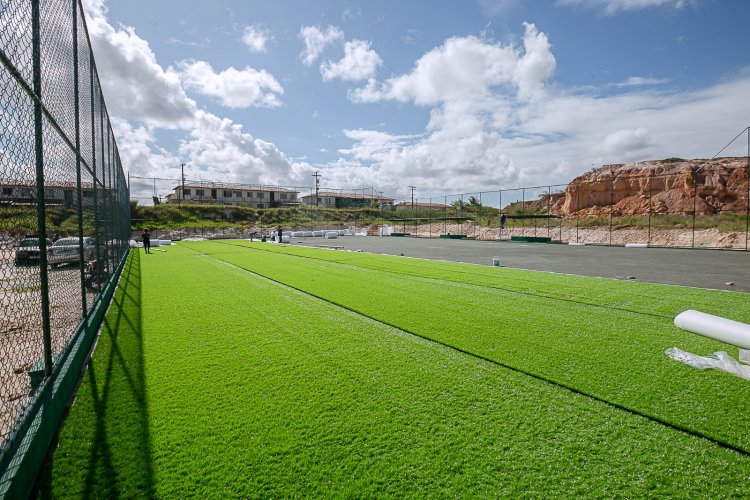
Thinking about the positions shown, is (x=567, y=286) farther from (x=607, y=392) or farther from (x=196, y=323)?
(x=196, y=323)

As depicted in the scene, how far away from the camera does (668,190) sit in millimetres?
54906

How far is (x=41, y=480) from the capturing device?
6.98 ft

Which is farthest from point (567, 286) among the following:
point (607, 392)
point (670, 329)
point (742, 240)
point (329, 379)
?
point (742, 240)

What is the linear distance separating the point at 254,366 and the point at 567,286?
22.9ft

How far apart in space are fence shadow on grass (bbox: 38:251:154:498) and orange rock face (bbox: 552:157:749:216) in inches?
1884

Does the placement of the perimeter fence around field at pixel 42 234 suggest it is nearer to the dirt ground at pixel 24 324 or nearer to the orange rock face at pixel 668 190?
the dirt ground at pixel 24 324

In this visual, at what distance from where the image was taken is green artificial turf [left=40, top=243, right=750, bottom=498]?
82.4 inches

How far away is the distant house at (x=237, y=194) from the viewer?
75000mm

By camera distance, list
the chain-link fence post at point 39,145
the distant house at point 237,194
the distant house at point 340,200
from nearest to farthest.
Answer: the chain-link fence post at point 39,145
the distant house at point 237,194
the distant house at point 340,200

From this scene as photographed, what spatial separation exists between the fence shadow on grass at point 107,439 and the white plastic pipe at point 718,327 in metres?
4.38

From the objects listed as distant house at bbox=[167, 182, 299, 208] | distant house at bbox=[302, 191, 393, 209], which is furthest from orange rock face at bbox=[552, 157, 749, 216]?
distant house at bbox=[167, 182, 299, 208]

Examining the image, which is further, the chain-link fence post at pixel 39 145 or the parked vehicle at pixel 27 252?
the parked vehicle at pixel 27 252

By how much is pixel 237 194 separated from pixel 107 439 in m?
84.9

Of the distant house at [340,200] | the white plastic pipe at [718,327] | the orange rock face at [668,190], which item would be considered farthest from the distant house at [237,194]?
the white plastic pipe at [718,327]
